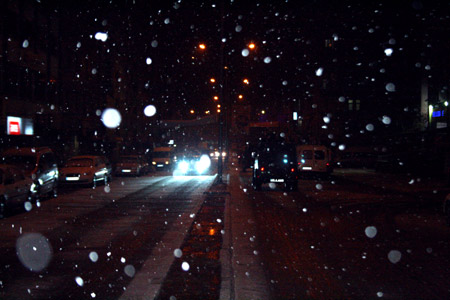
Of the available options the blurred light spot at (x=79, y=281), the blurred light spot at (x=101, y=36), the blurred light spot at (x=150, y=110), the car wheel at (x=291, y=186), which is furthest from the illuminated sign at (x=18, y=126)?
the blurred light spot at (x=150, y=110)

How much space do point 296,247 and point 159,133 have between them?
76.5 m

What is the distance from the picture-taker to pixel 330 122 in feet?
211

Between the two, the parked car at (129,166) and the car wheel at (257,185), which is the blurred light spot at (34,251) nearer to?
the car wheel at (257,185)

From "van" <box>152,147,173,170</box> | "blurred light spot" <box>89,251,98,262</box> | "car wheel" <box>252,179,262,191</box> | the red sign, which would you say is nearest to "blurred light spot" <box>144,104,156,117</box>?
"van" <box>152,147,173,170</box>

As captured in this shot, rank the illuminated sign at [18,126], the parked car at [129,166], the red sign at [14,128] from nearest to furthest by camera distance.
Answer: the illuminated sign at [18,126], the red sign at [14,128], the parked car at [129,166]

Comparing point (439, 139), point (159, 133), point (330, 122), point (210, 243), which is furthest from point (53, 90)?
point (159, 133)

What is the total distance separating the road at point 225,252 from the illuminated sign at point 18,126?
652 inches

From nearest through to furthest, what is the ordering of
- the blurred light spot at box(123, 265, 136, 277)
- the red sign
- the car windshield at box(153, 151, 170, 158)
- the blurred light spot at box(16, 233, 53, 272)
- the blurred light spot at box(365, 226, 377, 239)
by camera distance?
the blurred light spot at box(123, 265, 136, 277) < the blurred light spot at box(16, 233, 53, 272) < the blurred light spot at box(365, 226, 377, 239) < the red sign < the car windshield at box(153, 151, 170, 158)

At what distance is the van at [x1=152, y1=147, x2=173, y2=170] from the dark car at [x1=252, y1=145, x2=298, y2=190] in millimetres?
26139

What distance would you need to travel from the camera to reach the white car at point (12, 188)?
44.6ft

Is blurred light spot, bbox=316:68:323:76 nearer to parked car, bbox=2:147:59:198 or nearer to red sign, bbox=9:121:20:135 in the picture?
red sign, bbox=9:121:20:135

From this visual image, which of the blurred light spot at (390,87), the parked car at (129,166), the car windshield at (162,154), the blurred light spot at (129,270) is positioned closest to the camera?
the blurred light spot at (129,270)

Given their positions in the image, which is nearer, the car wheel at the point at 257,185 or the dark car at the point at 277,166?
the dark car at the point at 277,166

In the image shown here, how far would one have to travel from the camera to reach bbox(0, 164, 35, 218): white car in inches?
535
